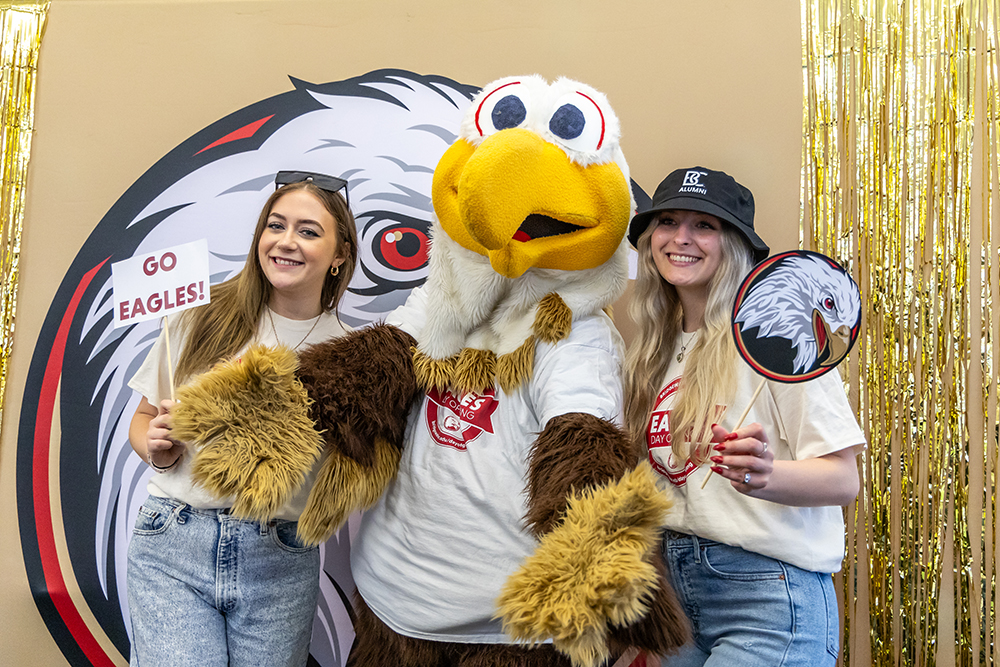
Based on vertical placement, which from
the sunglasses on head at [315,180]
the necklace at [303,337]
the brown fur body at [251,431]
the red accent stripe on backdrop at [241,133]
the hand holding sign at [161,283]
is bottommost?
the brown fur body at [251,431]

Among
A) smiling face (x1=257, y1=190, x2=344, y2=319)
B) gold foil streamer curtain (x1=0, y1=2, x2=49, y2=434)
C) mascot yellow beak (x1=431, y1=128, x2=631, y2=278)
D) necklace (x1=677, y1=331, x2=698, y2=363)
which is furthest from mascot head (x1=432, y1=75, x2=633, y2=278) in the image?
gold foil streamer curtain (x1=0, y1=2, x2=49, y2=434)

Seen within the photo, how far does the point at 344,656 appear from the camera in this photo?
191 centimetres

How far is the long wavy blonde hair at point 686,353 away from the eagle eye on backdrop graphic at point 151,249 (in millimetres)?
712

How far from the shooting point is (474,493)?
135cm

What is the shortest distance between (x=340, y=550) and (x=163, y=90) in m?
1.43

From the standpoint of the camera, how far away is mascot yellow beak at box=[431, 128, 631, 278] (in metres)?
1.25

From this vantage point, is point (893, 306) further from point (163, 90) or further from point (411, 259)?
point (163, 90)

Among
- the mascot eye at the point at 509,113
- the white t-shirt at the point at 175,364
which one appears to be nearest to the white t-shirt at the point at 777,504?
the mascot eye at the point at 509,113

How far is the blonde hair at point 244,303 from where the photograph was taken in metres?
1.64

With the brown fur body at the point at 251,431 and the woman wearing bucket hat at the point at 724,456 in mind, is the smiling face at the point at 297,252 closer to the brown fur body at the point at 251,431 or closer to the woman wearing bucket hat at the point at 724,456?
the brown fur body at the point at 251,431

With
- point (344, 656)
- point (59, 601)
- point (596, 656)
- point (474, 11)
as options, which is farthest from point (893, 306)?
point (59, 601)

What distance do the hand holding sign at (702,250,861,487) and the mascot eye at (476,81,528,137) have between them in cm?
55

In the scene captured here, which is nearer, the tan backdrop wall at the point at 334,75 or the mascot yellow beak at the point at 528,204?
the mascot yellow beak at the point at 528,204

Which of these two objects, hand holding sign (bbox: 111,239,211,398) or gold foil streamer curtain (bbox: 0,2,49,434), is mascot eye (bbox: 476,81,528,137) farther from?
gold foil streamer curtain (bbox: 0,2,49,434)
